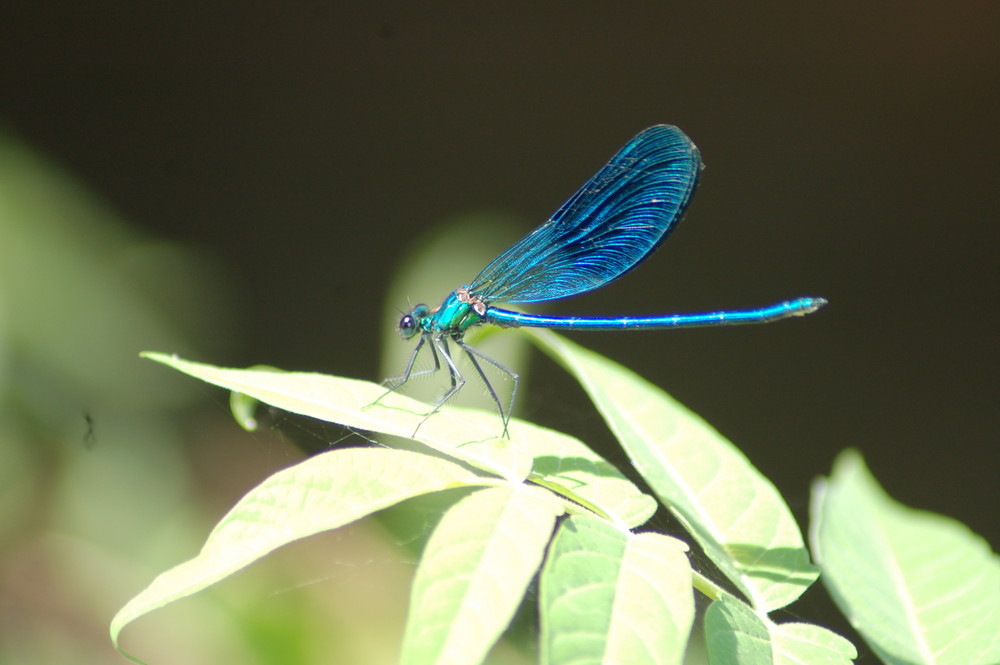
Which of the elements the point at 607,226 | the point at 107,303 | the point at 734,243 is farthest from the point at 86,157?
the point at 734,243

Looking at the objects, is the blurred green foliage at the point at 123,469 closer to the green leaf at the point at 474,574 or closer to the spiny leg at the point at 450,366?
the spiny leg at the point at 450,366

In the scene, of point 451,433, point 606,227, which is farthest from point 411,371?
point 451,433

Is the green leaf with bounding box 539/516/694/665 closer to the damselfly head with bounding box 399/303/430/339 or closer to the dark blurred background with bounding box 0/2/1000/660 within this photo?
the damselfly head with bounding box 399/303/430/339

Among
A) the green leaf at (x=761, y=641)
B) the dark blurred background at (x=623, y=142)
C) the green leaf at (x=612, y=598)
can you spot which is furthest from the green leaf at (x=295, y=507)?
the dark blurred background at (x=623, y=142)

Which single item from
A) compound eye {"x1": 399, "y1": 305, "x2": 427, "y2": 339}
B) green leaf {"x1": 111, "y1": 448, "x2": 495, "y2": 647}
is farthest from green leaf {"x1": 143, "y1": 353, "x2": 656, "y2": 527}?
compound eye {"x1": 399, "y1": 305, "x2": 427, "y2": 339}

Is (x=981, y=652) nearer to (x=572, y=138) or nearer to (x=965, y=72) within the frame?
(x=572, y=138)

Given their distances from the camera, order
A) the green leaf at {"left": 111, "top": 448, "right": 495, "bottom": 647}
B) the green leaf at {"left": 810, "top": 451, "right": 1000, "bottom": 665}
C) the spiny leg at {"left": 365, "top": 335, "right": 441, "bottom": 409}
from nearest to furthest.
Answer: the green leaf at {"left": 111, "top": 448, "right": 495, "bottom": 647} < the green leaf at {"left": 810, "top": 451, "right": 1000, "bottom": 665} < the spiny leg at {"left": 365, "top": 335, "right": 441, "bottom": 409}
